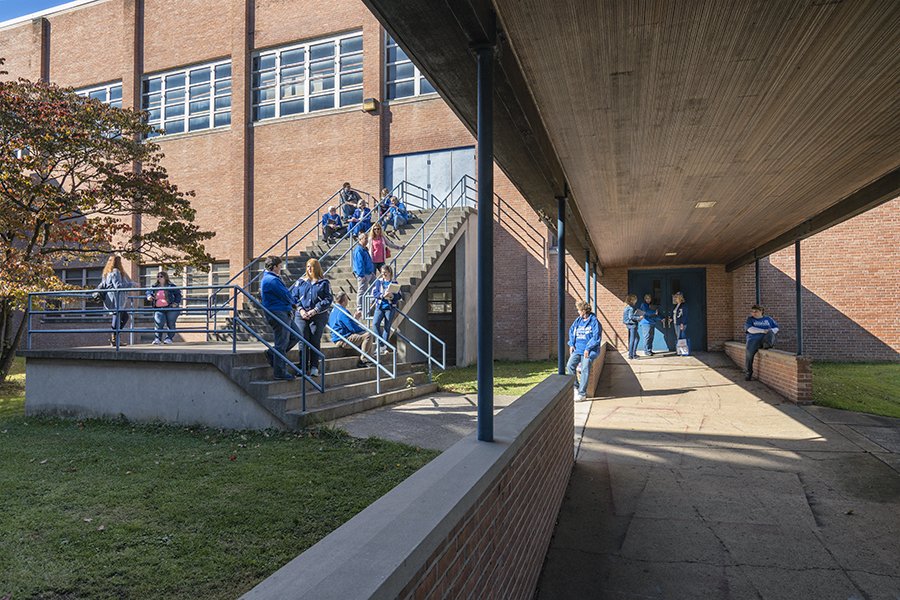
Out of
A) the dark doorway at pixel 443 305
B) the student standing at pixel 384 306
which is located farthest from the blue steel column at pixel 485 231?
the dark doorway at pixel 443 305

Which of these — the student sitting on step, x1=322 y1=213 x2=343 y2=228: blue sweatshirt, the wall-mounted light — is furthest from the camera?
the wall-mounted light

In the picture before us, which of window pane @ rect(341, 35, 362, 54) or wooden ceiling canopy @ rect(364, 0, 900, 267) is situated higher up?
window pane @ rect(341, 35, 362, 54)

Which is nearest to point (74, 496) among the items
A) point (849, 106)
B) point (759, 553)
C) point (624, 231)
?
point (759, 553)

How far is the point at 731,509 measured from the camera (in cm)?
530

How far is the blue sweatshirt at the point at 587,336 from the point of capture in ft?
34.4

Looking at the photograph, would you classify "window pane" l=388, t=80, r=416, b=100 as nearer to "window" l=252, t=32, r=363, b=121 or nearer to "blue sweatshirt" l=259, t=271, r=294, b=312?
"window" l=252, t=32, r=363, b=121

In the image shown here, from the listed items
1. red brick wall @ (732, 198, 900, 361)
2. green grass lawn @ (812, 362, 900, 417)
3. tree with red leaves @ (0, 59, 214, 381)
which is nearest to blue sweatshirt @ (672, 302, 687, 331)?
red brick wall @ (732, 198, 900, 361)

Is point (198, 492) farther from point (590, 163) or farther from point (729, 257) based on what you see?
point (729, 257)

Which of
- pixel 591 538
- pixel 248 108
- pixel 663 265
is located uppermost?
pixel 248 108

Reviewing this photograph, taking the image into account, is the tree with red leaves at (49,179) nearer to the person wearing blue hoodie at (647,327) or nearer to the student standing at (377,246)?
the student standing at (377,246)

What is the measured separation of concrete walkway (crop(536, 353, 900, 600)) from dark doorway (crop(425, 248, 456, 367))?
392 inches

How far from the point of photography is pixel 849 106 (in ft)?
15.7

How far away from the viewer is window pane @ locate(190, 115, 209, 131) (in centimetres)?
2231

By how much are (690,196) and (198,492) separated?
7.06 m
